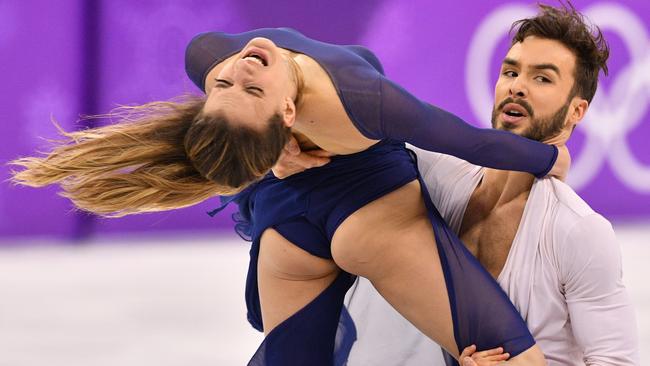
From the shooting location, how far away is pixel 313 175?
3.12 meters

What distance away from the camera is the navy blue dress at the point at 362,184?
9.00 feet

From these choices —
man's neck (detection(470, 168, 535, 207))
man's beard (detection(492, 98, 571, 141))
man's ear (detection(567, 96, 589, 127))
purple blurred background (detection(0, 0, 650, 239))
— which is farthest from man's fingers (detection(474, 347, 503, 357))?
purple blurred background (detection(0, 0, 650, 239))

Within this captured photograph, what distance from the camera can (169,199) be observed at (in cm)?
293

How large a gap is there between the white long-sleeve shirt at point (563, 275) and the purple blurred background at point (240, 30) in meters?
2.98

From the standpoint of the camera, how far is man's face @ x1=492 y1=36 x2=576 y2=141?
328cm

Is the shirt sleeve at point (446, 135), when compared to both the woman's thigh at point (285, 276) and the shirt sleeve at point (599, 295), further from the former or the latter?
the woman's thigh at point (285, 276)

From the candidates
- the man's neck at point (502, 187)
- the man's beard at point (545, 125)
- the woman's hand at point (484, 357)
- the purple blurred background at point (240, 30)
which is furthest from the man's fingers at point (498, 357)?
the purple blurred background at point (240, 30)

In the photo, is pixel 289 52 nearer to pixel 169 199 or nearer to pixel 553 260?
pixel 169 199

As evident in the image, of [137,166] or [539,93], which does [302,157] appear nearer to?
[137,166]

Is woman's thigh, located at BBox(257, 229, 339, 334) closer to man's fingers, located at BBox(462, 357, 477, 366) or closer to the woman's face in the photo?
man's fingers, located at BBox(462, 357, 477, 366)

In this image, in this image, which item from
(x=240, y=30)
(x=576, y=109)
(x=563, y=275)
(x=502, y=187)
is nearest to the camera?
(x=563, y=275)

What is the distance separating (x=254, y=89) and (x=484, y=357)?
107 cm

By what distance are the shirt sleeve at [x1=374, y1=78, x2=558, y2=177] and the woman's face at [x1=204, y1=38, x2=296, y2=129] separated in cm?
26

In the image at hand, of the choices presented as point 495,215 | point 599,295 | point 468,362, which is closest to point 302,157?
point 495,215
